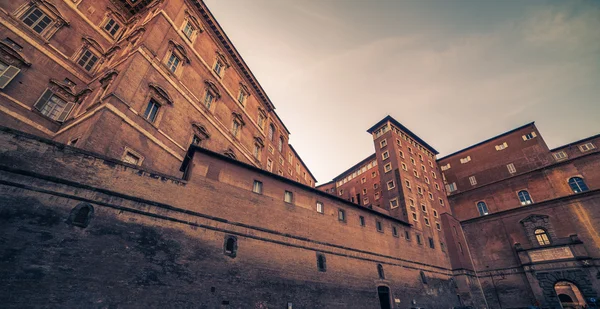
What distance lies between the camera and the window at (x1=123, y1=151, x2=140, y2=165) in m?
15.4

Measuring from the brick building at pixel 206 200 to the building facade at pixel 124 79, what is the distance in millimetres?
124

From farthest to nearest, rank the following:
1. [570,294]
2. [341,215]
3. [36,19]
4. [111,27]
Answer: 1. [570,294]
2. [111,27]
3. [341,215]
4. [36,19]

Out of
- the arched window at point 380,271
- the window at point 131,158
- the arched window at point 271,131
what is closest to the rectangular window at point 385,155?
the arched window at point 271,131

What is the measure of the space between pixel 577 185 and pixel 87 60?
5132 centimetres

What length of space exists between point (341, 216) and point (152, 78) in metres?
18.8

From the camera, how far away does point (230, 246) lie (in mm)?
14703

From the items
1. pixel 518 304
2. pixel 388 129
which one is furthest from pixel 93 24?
pixel 518 304

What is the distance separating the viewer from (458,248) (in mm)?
32125

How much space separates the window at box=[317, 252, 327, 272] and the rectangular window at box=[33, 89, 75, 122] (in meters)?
21.9

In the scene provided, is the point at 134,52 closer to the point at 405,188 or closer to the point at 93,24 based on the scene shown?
the point at 93,24

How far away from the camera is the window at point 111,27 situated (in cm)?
2423

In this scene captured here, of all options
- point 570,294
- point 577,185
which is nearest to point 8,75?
point 577,185

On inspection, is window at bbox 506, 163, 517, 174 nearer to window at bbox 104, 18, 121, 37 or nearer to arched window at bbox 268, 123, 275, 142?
arched window at bbox 268, 123, 275, 142

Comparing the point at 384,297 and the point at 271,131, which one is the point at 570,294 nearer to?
the point at 384,297
